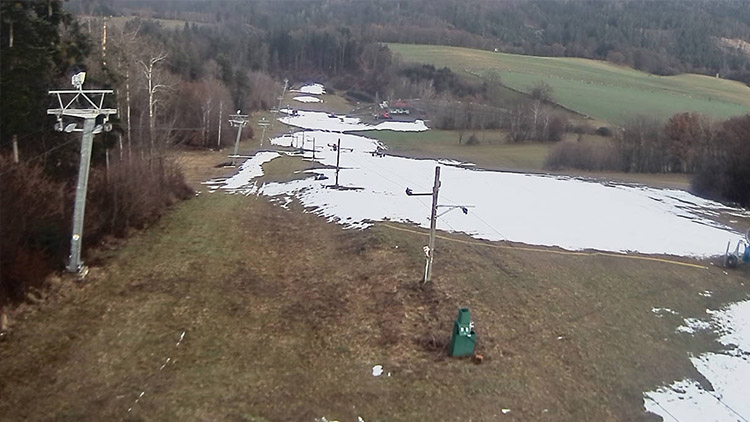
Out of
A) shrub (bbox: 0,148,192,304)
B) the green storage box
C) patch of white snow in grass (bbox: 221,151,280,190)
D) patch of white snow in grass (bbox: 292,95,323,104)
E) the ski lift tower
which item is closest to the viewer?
the green storage box

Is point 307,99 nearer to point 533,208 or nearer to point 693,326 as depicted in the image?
point 533,208

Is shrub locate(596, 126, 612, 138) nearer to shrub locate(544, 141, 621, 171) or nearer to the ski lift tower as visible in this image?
shrub locate(544, 141, 621, 171)

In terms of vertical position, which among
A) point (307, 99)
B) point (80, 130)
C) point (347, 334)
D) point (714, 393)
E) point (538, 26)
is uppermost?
point (538, 26)

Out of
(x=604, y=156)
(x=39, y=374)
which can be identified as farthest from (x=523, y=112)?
(x=39, y=374)

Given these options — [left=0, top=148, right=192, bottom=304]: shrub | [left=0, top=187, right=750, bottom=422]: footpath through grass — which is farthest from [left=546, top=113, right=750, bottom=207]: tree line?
[left=0, top=148, right=192, bottom=304]: shrub

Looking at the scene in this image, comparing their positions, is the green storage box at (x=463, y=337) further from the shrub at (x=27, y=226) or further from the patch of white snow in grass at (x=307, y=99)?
the patch of white snow in grass at (x=307, y=99)

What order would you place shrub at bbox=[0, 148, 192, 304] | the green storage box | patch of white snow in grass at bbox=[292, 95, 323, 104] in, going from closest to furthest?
the green storage box < shrub at bbox=[0, 148, 192, 304] < patch of white snow in grass at bbox=[292, 95, 323, 104]

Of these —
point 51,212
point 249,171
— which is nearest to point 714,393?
point 51,212
